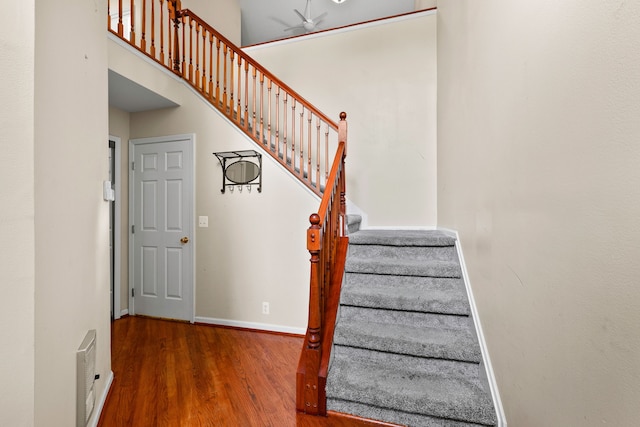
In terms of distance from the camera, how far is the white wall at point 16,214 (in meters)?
0.80

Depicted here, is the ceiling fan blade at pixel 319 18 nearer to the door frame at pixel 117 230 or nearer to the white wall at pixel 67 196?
the door frame at pixel 117 230

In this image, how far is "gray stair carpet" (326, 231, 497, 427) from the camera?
1652mm

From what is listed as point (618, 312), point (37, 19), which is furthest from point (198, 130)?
point (618, 312)

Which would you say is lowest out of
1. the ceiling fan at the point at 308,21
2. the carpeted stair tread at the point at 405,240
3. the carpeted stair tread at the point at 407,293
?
the carpeted stair tread at the point at 407,293

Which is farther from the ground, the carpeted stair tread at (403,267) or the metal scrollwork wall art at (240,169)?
the metal scrollwork wall art at (240,169)

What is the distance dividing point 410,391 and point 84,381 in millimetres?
1674

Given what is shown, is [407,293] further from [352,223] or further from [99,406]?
[99,406]

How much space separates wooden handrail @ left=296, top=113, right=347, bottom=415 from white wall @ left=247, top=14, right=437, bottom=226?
135 centimetres

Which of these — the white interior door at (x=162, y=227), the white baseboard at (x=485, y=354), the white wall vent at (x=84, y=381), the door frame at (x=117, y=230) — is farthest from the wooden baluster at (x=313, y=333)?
the door frame at (x=117, y=230)

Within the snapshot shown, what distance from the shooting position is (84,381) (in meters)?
1.44

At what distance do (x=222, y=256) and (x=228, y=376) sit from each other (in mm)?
1372

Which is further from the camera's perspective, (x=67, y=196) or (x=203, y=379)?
(x=203, y=379)

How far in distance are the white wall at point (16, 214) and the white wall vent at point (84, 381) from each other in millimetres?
651

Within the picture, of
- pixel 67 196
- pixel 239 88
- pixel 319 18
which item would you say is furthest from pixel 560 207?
pixel 319 18
